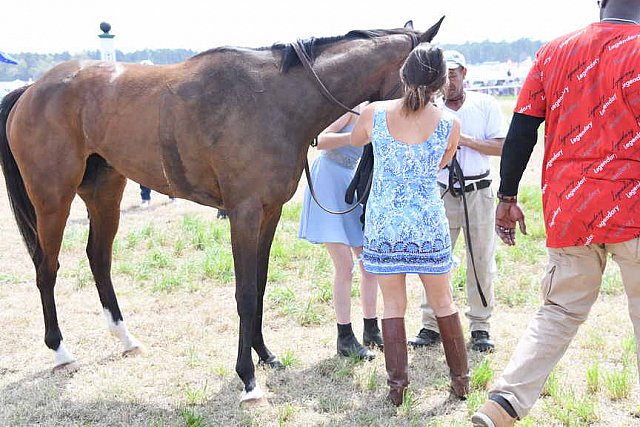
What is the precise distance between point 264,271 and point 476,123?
5.51ft

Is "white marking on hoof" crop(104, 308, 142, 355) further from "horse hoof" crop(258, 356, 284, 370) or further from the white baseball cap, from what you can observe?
Answer: the white baseball cap

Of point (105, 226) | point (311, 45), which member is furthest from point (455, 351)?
point (105, 226)

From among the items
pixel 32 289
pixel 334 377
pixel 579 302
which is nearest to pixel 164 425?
pixel 334 377

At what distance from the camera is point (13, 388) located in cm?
417

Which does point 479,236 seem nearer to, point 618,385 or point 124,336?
point 618,385

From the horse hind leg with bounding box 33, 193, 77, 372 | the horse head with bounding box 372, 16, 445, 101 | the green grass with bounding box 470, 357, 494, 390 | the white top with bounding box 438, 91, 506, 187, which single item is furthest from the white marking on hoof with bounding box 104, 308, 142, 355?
the white top with bounding box 438, 91, 506, 187

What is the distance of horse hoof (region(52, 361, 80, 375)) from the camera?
4411 millimetres

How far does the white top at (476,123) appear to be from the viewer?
4.49 m

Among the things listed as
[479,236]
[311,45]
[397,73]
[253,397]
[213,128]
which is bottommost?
[253,397]

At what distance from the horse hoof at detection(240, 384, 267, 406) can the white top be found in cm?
192

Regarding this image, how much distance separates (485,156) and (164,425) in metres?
2.65

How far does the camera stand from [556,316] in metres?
2.96

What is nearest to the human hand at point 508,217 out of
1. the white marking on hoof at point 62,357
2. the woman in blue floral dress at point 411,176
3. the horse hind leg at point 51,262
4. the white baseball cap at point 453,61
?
the woman in blue floral dress at point 411,176

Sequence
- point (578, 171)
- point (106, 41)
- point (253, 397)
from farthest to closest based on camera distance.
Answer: point (106, 41) < point (253, 397) < point (578, 171)
